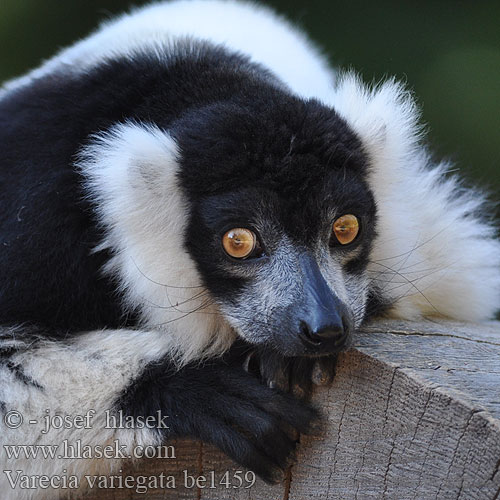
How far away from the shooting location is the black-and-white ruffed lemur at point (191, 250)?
9.71 feet

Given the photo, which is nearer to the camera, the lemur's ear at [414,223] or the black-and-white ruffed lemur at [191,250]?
the black-and-white ruffed lemur at [191,250]

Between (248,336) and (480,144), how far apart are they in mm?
4062

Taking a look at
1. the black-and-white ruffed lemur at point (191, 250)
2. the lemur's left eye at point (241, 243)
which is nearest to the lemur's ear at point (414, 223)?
the black-and-white ruffed lemur at point (191, 250)

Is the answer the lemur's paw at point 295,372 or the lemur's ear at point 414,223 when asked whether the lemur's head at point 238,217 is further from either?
the lemur's ear at point 414,223

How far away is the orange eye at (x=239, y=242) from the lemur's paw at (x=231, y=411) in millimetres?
410

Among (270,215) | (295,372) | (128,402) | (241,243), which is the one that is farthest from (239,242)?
(128,402)

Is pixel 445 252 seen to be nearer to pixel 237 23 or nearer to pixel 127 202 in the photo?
pixel 127 202

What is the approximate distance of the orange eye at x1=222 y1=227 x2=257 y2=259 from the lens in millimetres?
3096

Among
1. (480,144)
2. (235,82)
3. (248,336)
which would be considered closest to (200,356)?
(248,336)

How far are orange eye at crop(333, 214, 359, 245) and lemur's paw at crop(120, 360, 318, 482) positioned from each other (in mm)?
608

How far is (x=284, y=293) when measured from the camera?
10.00 feet

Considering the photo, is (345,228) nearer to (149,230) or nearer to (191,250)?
(191,250)

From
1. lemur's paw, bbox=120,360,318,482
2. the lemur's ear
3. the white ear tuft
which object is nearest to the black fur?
lemur's paw, bbox=120,360,318,482

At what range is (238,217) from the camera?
10.0ft
